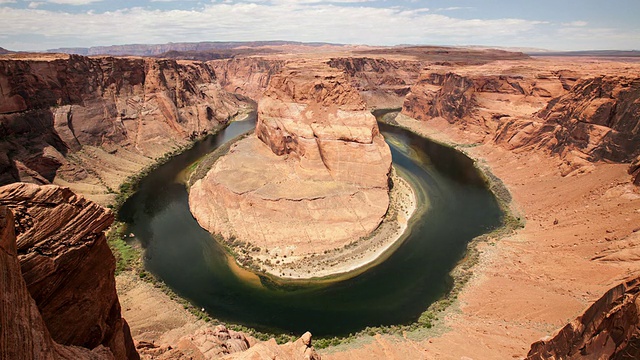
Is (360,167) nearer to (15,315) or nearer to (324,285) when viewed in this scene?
(324,285)

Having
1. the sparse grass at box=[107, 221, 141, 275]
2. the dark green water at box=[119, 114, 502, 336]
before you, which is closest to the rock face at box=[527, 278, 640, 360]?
the dark green water at box=[119, 114, 502, 336]

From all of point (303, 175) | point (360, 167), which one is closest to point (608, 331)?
point (360, 167)

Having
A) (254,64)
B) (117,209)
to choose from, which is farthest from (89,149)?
(254,64)

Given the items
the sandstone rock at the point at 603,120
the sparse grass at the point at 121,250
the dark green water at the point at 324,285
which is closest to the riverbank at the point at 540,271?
the sandstone rock at the point at 603,120

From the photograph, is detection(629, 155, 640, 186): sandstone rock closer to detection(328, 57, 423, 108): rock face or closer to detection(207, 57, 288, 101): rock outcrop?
detection(328, 57, 423, 108): rock face

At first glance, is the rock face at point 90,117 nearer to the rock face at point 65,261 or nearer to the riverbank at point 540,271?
the rock face at point 65,261

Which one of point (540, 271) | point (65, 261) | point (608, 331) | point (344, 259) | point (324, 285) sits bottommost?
point (324, 285)
